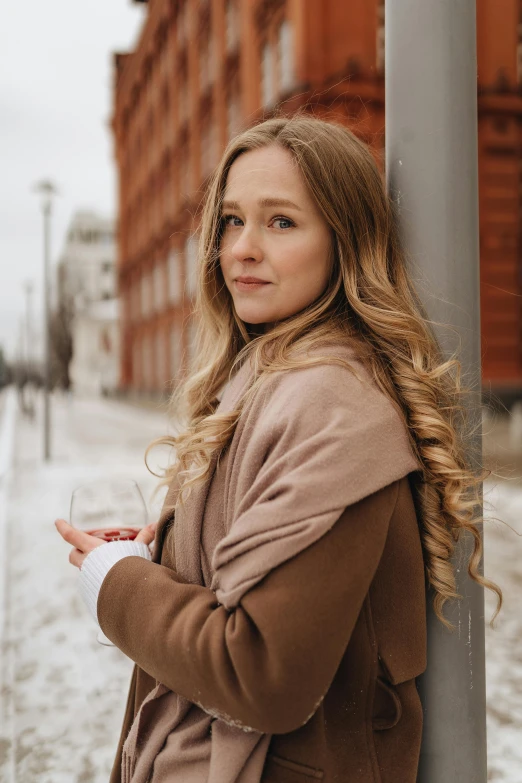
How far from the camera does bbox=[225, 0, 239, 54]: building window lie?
23.9 metres

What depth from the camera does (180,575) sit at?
1304 mm

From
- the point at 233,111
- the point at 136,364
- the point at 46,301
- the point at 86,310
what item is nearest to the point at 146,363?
the point at 136,364

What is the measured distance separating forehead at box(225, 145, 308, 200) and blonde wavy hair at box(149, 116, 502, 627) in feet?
0.06

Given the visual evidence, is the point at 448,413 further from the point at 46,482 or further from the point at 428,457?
the point at 46,482

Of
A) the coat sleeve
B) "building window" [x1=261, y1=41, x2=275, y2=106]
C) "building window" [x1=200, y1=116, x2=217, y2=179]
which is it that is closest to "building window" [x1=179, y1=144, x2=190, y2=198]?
"building window" [x1=200, y1=116, x2=217, y2=179]

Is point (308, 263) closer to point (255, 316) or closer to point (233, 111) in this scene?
point (255, 316)

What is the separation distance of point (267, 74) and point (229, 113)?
14.8ft

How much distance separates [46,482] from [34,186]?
22.9 ft

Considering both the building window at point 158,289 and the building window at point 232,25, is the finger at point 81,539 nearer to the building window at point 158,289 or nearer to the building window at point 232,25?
the building window at point 232,25

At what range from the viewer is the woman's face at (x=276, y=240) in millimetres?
1374

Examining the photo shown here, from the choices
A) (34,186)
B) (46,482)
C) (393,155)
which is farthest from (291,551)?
(34,186)

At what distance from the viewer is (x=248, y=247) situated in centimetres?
139

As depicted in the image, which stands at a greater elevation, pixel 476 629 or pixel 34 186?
pixel 34 186

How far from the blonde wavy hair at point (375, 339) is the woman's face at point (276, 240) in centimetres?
3
